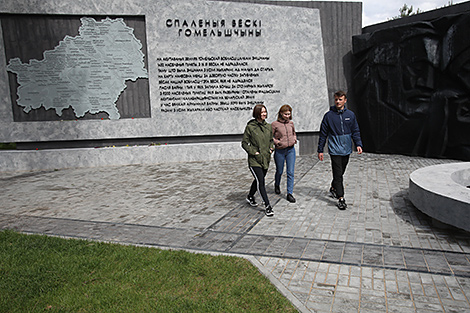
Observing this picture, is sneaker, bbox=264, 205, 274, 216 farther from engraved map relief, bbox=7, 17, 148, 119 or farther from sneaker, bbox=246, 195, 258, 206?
engraved map relief, bbox=7, 17, 148, 119

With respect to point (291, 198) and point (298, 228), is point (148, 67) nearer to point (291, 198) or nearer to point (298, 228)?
point (291, 198)

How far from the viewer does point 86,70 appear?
10766 mm

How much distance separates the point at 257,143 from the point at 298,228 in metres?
1.45

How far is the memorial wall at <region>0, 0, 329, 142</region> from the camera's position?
1059 centimetres

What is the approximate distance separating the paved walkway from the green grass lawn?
12.1 inches

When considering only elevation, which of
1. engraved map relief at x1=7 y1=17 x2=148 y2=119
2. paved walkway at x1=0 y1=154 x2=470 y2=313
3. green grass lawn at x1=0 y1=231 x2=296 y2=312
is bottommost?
paved walkway at x1=0 y1=154 x2=470 y2=313

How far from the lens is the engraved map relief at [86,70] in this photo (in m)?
10.6

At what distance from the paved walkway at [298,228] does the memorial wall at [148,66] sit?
2603mm

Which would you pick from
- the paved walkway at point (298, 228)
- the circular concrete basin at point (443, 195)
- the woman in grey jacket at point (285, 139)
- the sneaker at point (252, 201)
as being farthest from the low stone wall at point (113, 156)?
the circular concrete basin at point (443, 195)

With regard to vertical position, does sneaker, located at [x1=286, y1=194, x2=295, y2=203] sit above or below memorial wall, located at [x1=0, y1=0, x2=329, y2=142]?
below

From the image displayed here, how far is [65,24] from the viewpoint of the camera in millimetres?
10633

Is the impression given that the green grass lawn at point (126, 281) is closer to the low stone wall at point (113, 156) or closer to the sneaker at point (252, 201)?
the sneaker at point (252, 201)

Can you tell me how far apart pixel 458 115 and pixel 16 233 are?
1075cm

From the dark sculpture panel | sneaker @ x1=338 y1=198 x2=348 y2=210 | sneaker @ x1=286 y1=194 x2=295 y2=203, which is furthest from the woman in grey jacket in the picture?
the dark sculpture panel
